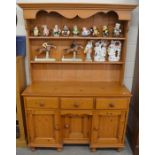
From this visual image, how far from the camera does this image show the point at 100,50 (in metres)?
2.02

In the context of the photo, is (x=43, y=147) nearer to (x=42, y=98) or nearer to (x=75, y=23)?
(x=42, y=98)

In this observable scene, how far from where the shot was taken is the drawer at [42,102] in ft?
5.97

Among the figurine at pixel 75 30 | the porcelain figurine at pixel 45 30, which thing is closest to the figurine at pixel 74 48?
the figurine at pixel 75 30

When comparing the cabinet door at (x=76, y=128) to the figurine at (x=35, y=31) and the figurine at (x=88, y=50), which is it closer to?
the figurine at (x=88, y=50)

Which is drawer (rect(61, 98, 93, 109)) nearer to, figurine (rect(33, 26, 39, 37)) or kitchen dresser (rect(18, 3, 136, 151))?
kitchen dresser (rect(18, 3, 136, 151))

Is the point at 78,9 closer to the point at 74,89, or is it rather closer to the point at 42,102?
the point at 74,89

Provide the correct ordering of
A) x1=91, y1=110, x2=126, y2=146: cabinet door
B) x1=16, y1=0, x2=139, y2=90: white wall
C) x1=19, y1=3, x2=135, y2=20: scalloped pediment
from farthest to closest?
x1=16, y1=0, x2=139, y2=90: white wall, x1=91, y1=110, x2=126, y2=146: cabinet door, x1=19, y1=3, x2=135, y2=20: scalloped pediment

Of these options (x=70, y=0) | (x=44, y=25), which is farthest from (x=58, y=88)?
(x=70, y=0)

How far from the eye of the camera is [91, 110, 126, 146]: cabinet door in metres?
1.87

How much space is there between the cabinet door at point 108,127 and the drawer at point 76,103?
0.14m

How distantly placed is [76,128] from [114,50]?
3.44 ft

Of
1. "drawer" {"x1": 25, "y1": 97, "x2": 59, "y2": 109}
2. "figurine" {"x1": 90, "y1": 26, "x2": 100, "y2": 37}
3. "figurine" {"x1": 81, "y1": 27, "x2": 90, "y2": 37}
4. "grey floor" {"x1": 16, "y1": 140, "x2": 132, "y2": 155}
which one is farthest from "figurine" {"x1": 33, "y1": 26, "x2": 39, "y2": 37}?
"grey floor" {"x1": 16, "y1": 140, "x2": 132, "y2": 155}

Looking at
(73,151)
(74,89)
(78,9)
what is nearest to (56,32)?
(78,9)
